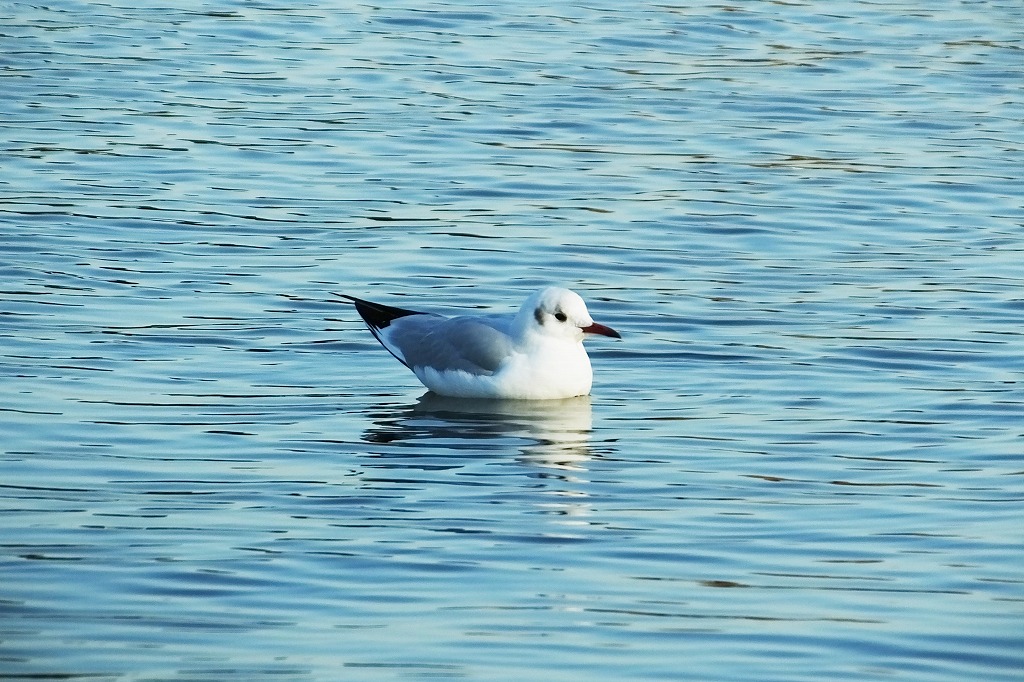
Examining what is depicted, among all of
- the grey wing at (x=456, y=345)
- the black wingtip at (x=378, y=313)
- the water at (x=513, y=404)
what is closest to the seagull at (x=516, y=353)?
the grey wing at (x=456, y=345)

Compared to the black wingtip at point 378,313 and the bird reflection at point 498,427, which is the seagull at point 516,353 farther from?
the black wingtip at point 378,313

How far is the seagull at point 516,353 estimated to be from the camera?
37.3ft

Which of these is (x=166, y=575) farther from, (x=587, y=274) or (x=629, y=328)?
(x=587, y=274)

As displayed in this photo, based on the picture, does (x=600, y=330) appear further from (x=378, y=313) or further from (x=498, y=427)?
(x=378, y=313)

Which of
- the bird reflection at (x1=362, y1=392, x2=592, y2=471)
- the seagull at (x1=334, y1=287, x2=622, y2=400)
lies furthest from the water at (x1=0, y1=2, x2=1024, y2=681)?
the seagull at (x1=334, y1=287, x2=622, y2=400)

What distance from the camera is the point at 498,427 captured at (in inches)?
428

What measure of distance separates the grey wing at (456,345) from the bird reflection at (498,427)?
0.21 meters

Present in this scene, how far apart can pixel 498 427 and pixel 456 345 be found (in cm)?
81

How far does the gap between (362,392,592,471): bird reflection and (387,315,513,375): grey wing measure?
211mm

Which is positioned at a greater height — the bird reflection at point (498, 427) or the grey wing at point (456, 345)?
the grey wing at point (456, 345)

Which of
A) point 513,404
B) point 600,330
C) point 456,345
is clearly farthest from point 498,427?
point 600,330

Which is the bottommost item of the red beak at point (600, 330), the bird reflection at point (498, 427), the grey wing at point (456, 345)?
the bird reflection at point (498, 427)

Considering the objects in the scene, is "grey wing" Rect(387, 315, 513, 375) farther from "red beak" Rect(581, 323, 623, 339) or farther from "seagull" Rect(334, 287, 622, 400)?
"red beak" Rect(581, 323, 623, 339)

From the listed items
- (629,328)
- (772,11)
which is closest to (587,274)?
(629,328)
